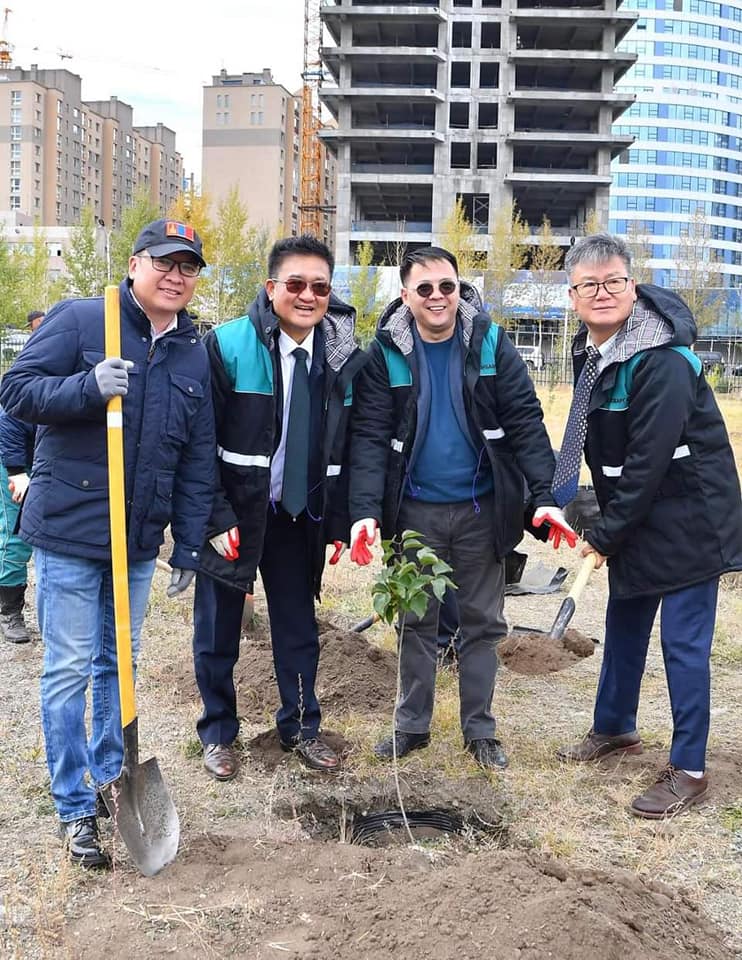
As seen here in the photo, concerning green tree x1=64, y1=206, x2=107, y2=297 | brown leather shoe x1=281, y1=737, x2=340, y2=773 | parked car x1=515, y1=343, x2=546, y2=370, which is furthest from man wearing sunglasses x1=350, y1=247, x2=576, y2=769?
green tree x1=64, y1=206, x2=107, y2=297

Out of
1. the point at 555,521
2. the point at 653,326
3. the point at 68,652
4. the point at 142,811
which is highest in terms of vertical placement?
the point at 653,326

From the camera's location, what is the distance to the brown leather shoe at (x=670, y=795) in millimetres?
3576

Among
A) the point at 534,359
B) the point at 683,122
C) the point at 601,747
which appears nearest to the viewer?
the point at 601,747

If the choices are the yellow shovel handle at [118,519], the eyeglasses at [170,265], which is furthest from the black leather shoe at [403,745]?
the eyeglasses at [170,265]

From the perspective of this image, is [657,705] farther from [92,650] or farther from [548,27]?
[548,27]

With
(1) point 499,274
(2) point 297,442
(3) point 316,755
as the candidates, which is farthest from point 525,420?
(1) point 499,274

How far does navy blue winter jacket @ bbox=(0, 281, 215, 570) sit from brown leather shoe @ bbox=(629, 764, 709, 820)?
2.07 meters

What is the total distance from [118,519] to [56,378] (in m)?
0.48

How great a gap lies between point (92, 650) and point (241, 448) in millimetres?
955

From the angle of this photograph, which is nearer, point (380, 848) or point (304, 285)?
point (380, 848)

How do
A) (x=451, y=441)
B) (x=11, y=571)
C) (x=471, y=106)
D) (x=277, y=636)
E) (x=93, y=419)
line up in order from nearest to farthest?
(x=93, y=419) → (x=451, y=441) → (x=277, y=636) → (x=11, y=571) → (x=471, y=106)

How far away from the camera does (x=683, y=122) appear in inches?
3912

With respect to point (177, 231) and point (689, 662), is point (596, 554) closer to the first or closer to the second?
point (689, 662)

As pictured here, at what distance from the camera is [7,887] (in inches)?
118
